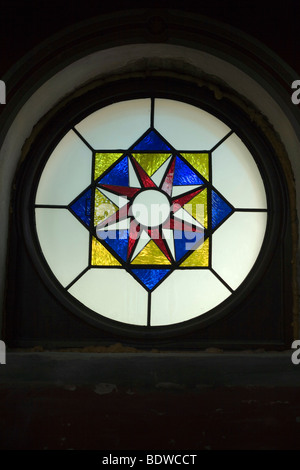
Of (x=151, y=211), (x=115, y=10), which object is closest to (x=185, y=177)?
(x=151, y=211)

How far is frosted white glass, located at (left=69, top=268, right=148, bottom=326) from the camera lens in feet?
5.92

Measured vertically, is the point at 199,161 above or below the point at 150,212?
above

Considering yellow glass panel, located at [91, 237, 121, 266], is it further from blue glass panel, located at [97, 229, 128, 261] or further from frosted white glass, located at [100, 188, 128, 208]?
frosted white glass, located at [100, 188, 128, 208]

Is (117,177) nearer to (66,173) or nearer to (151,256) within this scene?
(66,173)

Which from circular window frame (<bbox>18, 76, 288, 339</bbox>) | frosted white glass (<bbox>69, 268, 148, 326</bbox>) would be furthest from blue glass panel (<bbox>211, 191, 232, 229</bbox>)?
frosted white glass (<bbox>69, 268, 148, 326</bbox>)

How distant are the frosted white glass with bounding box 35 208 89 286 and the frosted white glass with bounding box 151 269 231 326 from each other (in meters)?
0.31

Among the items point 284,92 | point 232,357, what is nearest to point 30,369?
point 232,357

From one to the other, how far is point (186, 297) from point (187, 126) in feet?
2.17

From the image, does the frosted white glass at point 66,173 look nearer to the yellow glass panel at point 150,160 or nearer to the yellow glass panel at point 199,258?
the yellow glass panel at point 150,160

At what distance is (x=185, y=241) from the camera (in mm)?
1847

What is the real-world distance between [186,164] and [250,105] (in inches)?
13.0

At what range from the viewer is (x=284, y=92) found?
1.67m

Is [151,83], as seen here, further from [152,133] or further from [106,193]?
[106,193]

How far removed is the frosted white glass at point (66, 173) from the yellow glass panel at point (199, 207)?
15.7 inches
